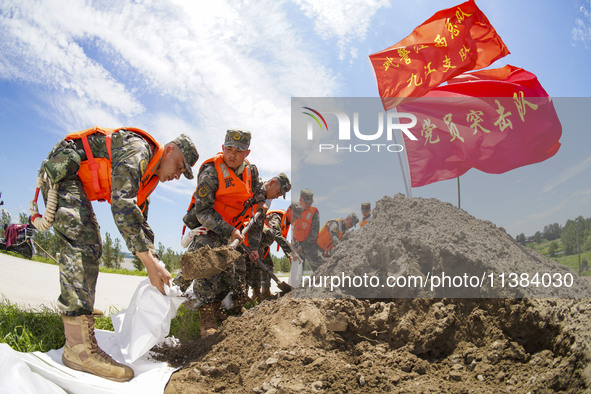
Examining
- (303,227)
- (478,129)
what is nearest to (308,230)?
(303,227)

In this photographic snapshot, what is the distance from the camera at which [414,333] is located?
2338 mm

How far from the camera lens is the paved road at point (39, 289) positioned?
4.16m

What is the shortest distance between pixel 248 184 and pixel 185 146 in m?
1.15

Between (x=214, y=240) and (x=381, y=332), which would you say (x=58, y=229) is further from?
(x=381, y=332)

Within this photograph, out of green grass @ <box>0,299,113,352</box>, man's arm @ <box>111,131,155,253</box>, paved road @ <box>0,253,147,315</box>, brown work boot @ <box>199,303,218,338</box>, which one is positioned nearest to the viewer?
man's arm @ <box>111,131,155,253</box>

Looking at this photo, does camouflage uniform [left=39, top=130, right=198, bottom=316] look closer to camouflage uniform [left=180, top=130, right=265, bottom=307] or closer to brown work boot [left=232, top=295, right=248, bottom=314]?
camouflage uniform [left=180, top=130, right=265, bottom=307]

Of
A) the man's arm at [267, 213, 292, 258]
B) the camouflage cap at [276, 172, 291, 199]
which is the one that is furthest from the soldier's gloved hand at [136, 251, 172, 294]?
the man's arm at [267, 213, 292, 258]

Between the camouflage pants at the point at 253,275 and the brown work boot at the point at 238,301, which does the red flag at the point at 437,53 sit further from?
the brown work boot at the point at 238,301

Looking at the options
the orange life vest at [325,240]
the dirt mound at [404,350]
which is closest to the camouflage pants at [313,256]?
the orange life vest at [325,240]

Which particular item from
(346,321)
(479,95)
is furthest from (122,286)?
(479,95)

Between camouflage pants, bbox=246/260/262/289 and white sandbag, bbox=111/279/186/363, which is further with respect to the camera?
camouflage pants, bbox=246/260/262/289

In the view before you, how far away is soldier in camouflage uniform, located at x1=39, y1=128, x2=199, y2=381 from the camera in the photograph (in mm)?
2324

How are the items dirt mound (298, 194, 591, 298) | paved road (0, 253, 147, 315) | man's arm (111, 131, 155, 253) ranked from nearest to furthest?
man's arm (111, 131, 155, 253)
dirt mound (298, 194, 591, 298)
paved road (0, 253, 147, 315)

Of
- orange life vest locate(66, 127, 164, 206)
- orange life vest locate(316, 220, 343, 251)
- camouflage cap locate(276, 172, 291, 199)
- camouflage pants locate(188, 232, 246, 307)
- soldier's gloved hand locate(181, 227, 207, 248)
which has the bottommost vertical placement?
camouflage pants locate(188, 232, 246, 307)
